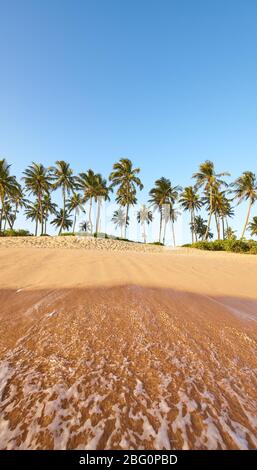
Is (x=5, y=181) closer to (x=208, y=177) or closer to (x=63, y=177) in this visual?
(x=63, y=177)

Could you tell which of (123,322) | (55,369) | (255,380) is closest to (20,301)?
(123,322)

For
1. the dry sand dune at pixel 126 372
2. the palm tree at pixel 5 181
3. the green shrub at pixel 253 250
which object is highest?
the palm tree at pixel 5 181

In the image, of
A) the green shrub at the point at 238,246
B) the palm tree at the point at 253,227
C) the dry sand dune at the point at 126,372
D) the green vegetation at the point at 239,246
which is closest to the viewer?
the dry sand dune at the point at 126,372

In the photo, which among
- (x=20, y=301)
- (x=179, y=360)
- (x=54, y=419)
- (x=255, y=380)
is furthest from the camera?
(x=20, y=301)

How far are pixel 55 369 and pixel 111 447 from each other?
0.65 metres

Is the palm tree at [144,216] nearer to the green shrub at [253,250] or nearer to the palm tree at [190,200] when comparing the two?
the palm tree at [190,200]

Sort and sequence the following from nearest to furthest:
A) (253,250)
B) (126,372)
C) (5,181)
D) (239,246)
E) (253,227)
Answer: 1. (126,372)
2. (253,250)
3. (239,246)
4. (5,181)
5. (253,227)

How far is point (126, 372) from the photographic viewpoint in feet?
4.80

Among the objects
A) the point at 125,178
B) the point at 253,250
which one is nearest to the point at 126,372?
the point at 253,250

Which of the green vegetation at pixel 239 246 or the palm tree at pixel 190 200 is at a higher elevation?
the palm tree at pixel 190 200

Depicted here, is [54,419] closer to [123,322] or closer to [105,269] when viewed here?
[123,322]

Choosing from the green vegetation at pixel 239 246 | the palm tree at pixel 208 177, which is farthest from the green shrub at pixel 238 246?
the palm tree at pixel 208 177

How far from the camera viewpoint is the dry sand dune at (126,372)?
101 centimetres
